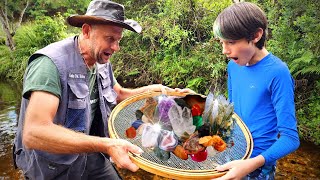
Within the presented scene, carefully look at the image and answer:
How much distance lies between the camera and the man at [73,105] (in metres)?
1.80

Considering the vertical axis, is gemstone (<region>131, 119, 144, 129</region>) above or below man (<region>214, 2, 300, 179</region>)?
below

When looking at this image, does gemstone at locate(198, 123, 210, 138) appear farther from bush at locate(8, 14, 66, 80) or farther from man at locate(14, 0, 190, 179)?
bush at locate(8, 14, 66, 80)

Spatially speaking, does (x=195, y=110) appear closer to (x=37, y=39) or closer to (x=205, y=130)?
(x=205, y=130)

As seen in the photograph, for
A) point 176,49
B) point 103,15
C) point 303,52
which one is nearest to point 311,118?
point 303,52

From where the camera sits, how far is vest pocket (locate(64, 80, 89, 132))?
2.13 m

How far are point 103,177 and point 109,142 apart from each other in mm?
1052

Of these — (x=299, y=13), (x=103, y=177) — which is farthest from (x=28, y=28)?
(x=103, y=177)

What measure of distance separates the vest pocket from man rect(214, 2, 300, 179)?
1039 millimetres

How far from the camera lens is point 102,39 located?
88.4 inches

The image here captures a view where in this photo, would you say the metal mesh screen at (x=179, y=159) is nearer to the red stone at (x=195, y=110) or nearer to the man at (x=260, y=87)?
the man at (x=260, y=87)

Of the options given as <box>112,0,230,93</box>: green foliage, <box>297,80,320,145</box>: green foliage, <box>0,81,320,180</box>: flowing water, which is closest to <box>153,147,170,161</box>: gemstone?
<box>0,81,320,180</box>: flowing water

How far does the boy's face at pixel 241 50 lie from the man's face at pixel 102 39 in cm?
82

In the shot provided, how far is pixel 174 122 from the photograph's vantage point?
1891 mm

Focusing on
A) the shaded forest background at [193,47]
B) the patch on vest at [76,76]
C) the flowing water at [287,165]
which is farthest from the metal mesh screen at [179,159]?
the shaded forest background at [193,47]
